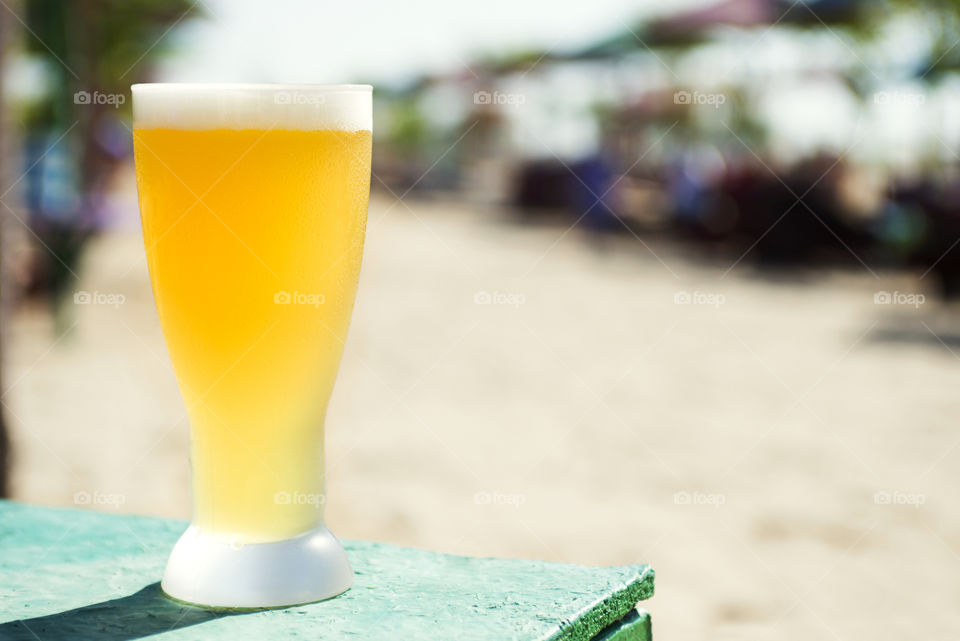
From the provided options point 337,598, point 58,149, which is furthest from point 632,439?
point 58,149

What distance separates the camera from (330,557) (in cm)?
109

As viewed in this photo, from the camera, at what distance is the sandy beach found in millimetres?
3092

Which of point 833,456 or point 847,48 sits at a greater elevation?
point 847,48

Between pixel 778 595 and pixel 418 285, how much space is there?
6.65m

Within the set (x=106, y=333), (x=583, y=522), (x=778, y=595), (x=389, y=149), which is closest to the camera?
(x=778, y=595)

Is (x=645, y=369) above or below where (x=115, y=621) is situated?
above

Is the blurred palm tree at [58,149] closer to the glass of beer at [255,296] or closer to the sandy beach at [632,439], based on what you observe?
the sandy beach at [632,439]

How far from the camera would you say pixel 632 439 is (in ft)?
14.6

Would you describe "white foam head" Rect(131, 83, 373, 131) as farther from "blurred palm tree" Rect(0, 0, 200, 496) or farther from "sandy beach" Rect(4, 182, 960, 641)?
"blurred palm tree" Rect(0, 0, 200, 496)

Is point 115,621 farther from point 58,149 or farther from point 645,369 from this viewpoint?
point 58,149

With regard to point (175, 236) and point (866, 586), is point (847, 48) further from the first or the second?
point (175, 236)

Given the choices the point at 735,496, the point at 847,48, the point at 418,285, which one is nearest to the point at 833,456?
the point at 735,496

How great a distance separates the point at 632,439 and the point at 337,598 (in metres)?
3.44

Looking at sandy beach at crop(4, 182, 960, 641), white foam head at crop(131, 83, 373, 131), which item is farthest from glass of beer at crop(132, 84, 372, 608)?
sandy beach at crop(4, 182, 960, 641)
